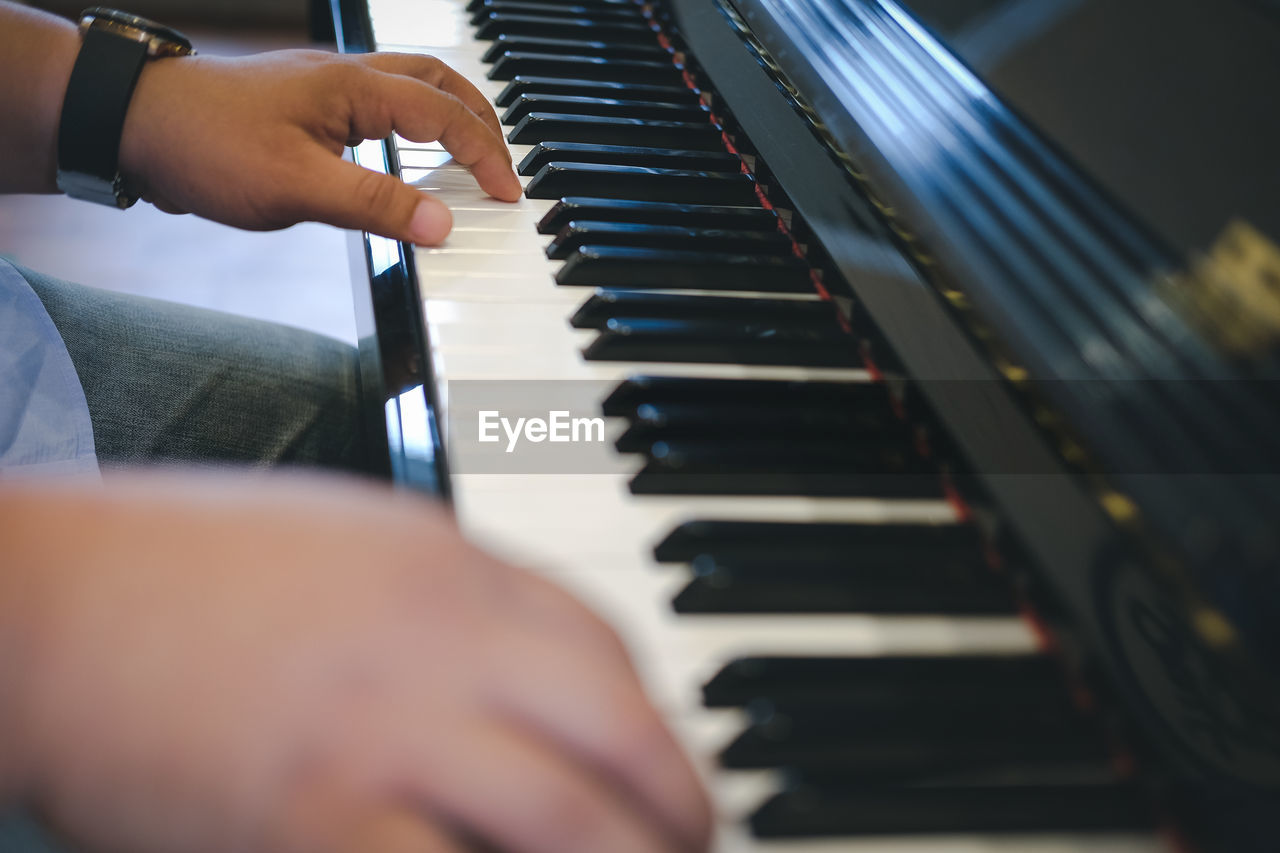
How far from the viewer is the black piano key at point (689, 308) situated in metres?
0.76

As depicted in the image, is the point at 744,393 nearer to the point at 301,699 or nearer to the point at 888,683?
the point at 888,683

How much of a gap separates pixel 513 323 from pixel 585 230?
0.14 m

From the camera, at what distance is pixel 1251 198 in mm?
586

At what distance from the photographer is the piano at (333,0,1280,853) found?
0.47 m

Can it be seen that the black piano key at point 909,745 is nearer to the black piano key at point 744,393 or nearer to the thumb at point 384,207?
the black piano key at point 744,393

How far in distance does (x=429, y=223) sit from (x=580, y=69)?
425 millimetres

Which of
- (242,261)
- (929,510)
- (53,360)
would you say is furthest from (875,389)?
(242,261)

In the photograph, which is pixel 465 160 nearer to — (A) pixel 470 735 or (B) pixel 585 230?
(B) pixel 585 230

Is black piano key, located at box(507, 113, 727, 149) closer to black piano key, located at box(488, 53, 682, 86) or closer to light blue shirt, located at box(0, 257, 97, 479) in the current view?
black piano key, located at box(488, 53, 682, 86)

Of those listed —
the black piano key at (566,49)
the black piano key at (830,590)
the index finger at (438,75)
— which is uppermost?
the black piano key at (566,49)

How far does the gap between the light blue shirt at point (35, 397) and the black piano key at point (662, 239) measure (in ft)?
1.47

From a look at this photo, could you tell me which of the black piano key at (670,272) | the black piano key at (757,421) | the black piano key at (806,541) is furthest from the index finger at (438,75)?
the black piano key at (806,541)

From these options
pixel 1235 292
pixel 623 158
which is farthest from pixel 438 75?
pixel 1235 292

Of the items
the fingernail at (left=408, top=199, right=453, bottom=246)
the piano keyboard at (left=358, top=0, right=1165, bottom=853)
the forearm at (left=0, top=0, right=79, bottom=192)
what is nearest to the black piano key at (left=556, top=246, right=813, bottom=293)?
the piano keyboard at (left=358, top=0, right=1165, bottom=853)
